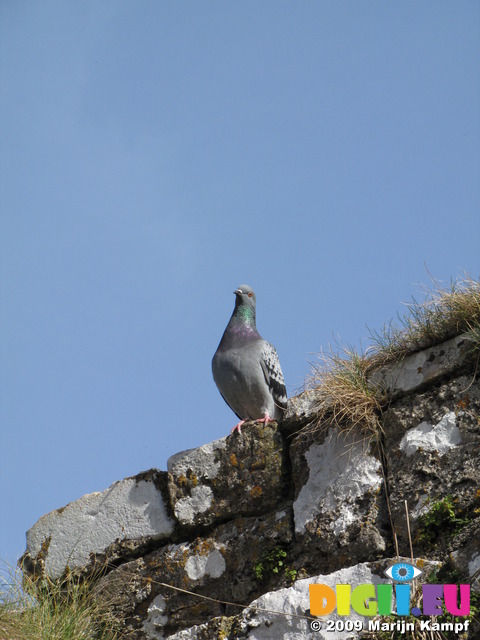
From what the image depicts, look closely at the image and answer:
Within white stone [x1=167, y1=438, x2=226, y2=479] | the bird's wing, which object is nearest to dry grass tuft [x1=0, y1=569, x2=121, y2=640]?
white stone [x1=167, y1=438, x2=226, y2=479]

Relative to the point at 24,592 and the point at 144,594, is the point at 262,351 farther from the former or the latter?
the point at 24,592

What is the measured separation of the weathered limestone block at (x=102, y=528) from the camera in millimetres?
4875

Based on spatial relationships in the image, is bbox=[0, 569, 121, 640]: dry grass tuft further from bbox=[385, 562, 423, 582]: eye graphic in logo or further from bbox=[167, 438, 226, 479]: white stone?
bbox=[385, 562, 423, 582]: eye graphic in logo

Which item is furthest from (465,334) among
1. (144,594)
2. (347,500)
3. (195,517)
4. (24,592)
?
(24,592)

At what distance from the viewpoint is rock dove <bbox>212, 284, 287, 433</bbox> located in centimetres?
539

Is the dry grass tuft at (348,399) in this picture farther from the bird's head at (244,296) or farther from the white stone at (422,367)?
the bird's head at (244,296)

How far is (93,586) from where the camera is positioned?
4.84 m

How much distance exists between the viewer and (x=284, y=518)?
4375 millimetres

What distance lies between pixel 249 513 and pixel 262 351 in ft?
4.49

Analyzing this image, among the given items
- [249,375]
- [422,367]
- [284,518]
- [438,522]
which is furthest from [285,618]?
[249,375]

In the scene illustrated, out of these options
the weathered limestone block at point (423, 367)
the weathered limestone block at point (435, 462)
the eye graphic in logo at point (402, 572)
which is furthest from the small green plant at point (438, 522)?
the weathered limestone block at point (423, 367)

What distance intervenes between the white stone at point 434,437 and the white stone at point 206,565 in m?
1.21

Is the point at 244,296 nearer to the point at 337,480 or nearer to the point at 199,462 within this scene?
the point at 199,462

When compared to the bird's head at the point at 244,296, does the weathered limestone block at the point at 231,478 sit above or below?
below
